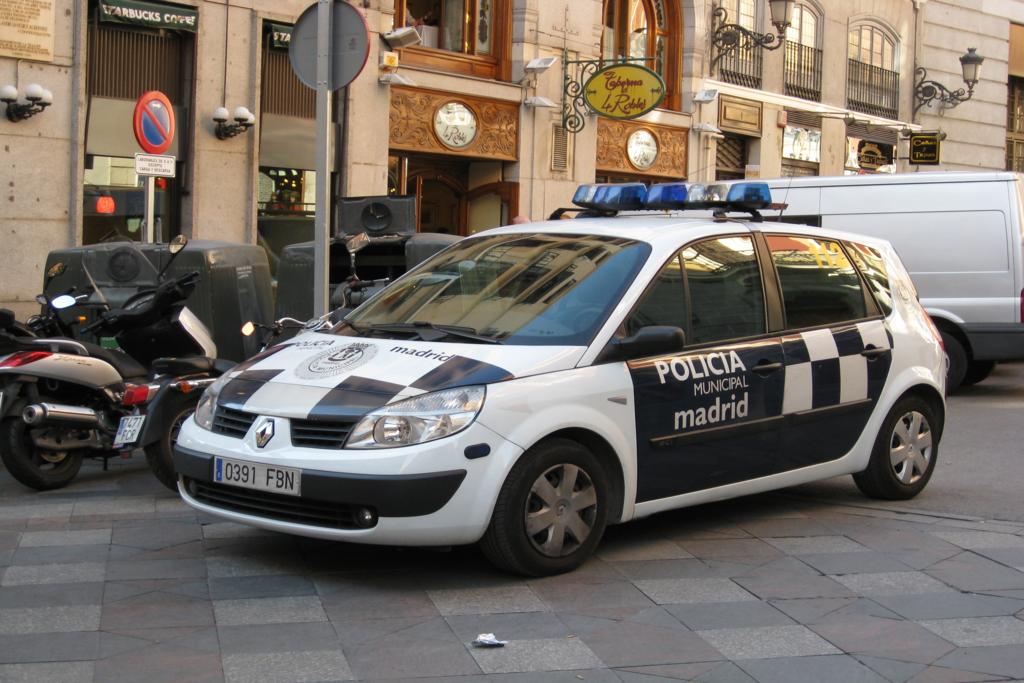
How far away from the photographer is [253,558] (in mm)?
5992

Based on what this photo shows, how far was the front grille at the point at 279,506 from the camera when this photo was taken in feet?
17.9

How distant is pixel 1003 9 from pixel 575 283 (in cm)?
3034

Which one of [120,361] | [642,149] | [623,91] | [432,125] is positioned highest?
[623,91]

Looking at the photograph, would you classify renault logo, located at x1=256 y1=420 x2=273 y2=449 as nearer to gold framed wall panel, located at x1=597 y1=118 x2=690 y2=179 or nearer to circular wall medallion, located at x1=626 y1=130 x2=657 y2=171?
gold framed wall panel, located at x1=597 y1=118 x2=690 y2=179

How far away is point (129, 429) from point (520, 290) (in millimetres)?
2573

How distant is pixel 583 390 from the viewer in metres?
5.75

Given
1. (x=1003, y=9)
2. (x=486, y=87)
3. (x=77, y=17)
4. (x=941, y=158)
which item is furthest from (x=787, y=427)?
(x=1003, y=9)

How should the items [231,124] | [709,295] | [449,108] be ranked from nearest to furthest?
1. [709,295]
2. [231,124]
3. [449,108]

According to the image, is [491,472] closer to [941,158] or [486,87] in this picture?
[486,87]

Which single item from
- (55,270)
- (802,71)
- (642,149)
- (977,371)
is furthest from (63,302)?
(802,71)

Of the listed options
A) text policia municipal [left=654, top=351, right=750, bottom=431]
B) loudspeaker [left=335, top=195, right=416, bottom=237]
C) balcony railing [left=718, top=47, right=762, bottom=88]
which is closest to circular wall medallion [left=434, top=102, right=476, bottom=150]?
balcony railing [left=718, top=47, right=762, bottom=88]

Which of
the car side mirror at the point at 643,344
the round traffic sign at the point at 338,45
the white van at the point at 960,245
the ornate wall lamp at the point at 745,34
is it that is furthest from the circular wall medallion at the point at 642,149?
the car side mirror at the point at 643,344

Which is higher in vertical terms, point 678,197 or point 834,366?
point 678,197

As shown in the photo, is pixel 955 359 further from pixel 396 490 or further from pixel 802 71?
pixel 802 71
